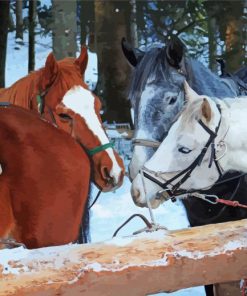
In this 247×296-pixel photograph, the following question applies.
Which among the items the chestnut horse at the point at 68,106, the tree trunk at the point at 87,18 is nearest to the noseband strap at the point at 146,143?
the chestnut horse at the point at 68,106

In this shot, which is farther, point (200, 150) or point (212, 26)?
point (212, 26)

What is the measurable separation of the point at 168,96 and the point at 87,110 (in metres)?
0.35

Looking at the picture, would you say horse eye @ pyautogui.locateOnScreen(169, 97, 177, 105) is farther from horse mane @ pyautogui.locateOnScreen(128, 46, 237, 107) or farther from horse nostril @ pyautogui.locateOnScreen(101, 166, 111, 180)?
horse nostril @ pyautogui.locateOnScreen(101, 166, 111, 180)

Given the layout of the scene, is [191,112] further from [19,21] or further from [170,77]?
[19,21]

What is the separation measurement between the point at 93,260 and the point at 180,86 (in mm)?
970

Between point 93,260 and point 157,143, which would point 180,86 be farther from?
point 93,260

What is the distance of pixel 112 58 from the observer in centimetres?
245

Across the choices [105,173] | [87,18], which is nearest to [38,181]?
[105,173]

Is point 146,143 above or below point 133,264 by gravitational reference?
above

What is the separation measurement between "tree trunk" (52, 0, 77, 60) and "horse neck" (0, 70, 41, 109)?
0.41m

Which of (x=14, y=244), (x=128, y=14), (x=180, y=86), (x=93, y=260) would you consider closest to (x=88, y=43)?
(x=128, y=14)

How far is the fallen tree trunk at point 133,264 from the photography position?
1320 mm

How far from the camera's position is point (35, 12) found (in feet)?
8.06

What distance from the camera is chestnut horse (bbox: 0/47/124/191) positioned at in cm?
194
